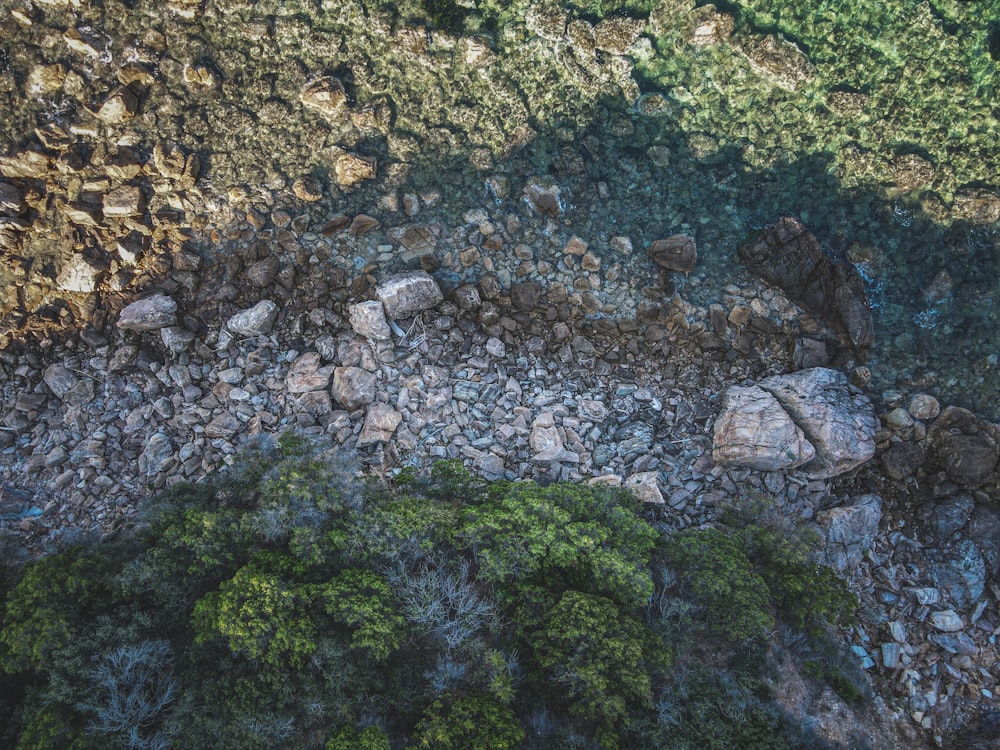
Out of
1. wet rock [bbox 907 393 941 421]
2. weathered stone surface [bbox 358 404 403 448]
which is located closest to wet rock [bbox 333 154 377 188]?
weathered stone surface [bbox 358 404 403 448]

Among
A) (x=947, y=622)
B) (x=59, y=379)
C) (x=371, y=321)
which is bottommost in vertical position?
(x=59, y=379)

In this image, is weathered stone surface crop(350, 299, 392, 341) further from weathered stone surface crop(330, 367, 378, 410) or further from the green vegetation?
the green vegetation

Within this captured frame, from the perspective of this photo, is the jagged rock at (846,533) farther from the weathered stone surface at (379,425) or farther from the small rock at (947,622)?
the weathered stone surface at (379,425)

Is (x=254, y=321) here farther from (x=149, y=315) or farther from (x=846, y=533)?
(x=846, y=533)

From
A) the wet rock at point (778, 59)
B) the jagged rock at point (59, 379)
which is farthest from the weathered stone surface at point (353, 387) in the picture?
the wet rock at point (778, 59)

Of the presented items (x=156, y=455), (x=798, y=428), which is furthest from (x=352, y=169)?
(x=798, y=428)

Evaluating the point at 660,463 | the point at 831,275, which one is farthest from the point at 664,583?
the point at 831,275

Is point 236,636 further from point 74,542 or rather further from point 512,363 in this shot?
point 512,363
